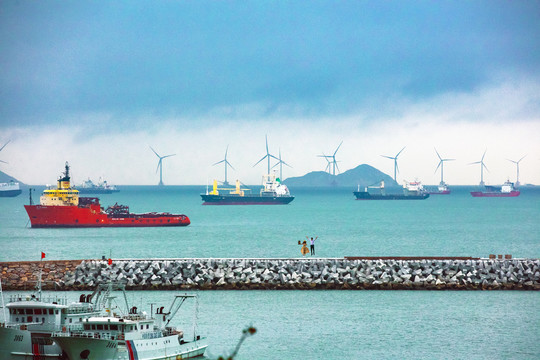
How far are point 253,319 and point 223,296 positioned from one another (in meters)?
5.42

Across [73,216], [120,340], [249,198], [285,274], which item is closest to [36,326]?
[120,340]

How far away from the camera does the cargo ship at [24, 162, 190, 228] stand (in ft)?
304

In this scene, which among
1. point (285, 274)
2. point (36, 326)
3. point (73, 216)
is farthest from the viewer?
point (73, 216)

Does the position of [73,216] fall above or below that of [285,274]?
above

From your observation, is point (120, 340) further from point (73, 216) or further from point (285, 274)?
point (73, 216)

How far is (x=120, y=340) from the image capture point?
24.7 metres

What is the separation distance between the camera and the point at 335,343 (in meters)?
29.7

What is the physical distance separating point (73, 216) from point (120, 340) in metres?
69.7

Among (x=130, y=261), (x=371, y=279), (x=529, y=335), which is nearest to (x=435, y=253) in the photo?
(x=371, y=279)

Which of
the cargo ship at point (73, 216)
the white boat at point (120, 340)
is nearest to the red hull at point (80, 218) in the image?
the cargo ship at point (73, 216)

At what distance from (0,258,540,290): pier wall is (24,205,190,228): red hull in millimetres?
49573

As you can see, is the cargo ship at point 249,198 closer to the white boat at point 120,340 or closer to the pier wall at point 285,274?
the pier wall at point 285,274

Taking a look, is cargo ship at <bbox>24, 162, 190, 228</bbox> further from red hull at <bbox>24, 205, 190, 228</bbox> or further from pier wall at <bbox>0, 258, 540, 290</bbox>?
pier wall at <bbox>0, 258, 540, 290</bbox>

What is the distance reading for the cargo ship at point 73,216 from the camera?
304 ft
